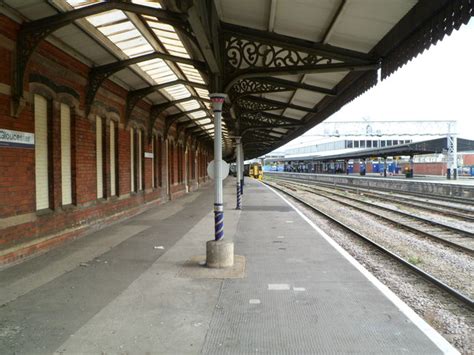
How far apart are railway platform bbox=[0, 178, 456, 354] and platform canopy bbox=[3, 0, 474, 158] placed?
3340mm

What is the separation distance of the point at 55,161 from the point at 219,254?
414 centimetres

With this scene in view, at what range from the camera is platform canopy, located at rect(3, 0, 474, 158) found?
17.7 ft

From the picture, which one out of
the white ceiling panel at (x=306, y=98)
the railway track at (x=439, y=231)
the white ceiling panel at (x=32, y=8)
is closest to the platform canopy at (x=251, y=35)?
the white ceiling panel at (x=32, y=8)

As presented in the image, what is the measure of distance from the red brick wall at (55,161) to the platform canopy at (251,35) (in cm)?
27

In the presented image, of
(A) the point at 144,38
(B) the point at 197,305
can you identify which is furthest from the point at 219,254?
(A) the point at 144,38

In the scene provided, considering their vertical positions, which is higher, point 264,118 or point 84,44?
point 84,44

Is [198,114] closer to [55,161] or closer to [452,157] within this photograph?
[55,161]

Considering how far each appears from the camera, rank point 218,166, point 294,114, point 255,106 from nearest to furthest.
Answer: point 218,166, point 255,106, point 294,114

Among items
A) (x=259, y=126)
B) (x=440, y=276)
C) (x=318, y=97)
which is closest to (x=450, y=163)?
(x=259, y=126)

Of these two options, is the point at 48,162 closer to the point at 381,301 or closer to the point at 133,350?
the point at 133,350

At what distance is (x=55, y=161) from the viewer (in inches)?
324

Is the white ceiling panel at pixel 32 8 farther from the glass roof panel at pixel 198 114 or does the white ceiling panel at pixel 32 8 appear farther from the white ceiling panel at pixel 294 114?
the glass roof panel at pixel 198 114

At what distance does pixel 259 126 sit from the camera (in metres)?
18.2

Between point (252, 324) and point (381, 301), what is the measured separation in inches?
74.7
